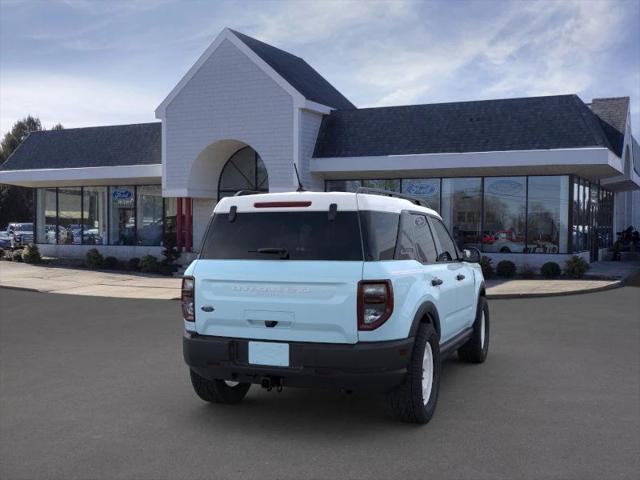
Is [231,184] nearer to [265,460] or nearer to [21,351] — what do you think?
[21,351]

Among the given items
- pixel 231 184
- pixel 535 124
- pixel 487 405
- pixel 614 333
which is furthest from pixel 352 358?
pixel 231 184

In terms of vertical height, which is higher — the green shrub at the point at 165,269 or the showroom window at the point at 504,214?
the showroom window at the point at 504,214

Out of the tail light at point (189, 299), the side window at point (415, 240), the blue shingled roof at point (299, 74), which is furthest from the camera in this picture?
the blue shingled roof at point (299, 74)

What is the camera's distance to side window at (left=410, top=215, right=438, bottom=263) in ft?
21.1

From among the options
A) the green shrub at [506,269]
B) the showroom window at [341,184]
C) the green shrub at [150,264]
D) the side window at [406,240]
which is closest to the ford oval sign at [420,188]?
the showroom window at [341,184]

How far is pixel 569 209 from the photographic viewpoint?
21.7 m

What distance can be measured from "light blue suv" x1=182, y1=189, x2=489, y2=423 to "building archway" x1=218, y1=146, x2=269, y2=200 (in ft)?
63.9

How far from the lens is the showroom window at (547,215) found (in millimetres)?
21797

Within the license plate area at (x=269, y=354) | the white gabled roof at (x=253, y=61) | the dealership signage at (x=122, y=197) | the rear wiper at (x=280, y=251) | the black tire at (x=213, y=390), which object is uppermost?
the white gabled roof at (x=253, y=61)

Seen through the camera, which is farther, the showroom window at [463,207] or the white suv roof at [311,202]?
the showroom window at [463,207]

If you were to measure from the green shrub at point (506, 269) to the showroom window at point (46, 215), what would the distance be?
65.2 feet

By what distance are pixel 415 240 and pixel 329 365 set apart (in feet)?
5.54

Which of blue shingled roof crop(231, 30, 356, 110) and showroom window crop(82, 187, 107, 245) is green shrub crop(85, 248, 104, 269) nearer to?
showroom window crop(82, 187, 107, 245)

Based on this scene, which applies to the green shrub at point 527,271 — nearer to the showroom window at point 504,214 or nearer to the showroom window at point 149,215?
the showroom window at point 504,214
